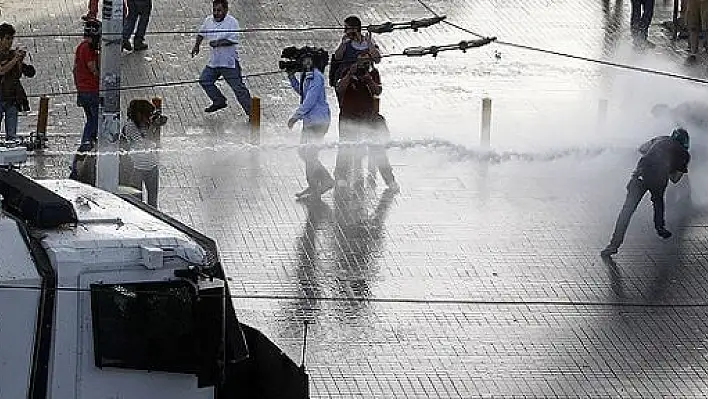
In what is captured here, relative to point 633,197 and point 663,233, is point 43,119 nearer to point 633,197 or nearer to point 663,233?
point 633,197

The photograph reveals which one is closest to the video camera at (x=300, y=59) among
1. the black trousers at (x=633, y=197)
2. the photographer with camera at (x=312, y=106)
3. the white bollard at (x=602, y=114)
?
the photographer with camera at (x=312, y=106)

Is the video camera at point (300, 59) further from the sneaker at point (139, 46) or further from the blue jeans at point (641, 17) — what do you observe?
the blue jeans at point (641, 17)

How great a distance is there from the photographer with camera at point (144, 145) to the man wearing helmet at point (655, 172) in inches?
163

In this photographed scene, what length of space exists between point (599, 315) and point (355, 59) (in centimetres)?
546

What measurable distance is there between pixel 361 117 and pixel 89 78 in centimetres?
299

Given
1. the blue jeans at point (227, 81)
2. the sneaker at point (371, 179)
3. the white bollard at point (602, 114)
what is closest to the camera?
the sneaker at point (371, 179)

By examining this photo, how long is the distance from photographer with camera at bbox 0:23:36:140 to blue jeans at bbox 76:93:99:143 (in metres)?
0.61

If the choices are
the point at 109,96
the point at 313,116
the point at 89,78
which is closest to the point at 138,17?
the point at 89,78

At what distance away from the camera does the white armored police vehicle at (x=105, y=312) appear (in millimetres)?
7652

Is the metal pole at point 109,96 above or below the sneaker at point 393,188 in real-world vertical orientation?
above

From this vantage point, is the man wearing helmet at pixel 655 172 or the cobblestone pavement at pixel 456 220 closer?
the cobblestone pavement at pixel 456 220

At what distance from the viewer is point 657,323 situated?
1346 centimetres

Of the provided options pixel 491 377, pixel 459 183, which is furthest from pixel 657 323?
pixel 459 183

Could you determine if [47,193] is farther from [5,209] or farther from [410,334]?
[410,334]
